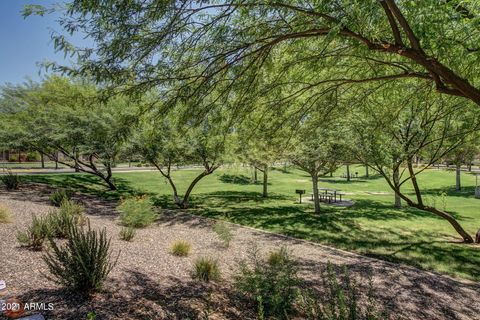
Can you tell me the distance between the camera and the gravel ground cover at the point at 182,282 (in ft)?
14.6

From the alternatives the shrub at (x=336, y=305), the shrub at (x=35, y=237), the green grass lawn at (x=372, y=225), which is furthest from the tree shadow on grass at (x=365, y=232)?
the shrub at (x=35, y=237)

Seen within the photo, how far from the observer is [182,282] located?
5895mm

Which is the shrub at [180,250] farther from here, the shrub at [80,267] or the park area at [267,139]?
the shrub at [80,267]

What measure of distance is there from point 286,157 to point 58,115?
12694mm

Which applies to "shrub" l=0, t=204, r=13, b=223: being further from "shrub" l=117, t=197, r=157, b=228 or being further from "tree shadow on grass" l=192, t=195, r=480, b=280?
"tree shadow on grass" l=192, t=195, r=480, b=280

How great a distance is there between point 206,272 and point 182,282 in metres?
0.56

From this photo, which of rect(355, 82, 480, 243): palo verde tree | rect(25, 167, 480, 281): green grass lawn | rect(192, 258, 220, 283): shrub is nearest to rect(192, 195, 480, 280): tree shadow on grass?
rect(25, 167, 480, 281): green grass lawn

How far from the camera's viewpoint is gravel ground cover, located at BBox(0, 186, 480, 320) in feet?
14.6

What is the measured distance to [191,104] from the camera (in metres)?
5.82

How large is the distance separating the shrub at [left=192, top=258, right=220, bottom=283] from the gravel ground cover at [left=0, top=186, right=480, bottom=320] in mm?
181

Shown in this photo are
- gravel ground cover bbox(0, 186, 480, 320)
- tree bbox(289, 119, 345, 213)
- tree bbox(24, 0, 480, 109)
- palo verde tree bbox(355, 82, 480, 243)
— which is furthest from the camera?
tree bbox(289, 119, 345, 213)

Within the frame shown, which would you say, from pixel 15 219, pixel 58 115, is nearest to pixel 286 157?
pixel 15 219

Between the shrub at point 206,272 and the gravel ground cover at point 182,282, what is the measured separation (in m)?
0.18

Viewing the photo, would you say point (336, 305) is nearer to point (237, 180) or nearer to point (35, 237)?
point (35, 237)
